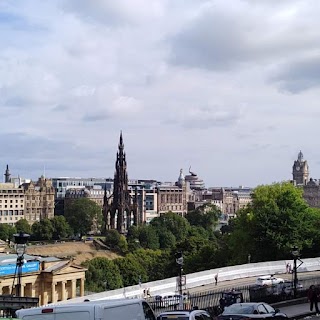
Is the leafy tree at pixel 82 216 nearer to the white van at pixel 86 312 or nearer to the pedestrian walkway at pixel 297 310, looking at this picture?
the pedestrian walkway at pixel 297 310

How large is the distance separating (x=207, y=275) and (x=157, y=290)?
6.25 metres

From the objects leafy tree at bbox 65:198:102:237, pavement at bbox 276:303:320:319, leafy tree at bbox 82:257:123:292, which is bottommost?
leafy tree at bbox 82:257:123:292

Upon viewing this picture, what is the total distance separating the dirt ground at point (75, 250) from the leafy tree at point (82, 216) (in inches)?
1237

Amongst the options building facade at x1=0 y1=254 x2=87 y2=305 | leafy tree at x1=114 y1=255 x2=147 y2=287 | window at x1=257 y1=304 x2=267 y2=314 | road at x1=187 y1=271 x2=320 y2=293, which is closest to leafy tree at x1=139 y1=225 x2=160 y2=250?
leafy tree at x1=114 y1=255 x2=147 y2=287

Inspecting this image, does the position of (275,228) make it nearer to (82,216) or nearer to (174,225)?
(174,225)

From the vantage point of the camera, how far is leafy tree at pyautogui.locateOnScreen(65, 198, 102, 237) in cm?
18512

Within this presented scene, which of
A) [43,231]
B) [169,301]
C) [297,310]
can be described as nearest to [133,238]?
[43,231]

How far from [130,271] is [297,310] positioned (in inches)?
3114

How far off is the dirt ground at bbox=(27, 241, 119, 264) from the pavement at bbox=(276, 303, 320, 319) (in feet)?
324

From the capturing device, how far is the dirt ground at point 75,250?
133 m

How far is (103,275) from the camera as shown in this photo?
103688mm

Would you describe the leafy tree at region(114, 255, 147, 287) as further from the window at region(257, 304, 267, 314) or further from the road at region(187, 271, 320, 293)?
the window at region(257, 304, 267, 314)

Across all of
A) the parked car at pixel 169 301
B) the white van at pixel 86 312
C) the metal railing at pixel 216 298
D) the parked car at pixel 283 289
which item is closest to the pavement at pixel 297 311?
the metal railing at pixel 216 298

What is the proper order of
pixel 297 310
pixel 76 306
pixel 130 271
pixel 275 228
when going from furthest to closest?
1. pixel 130 271
2. pixel 275 228
3. pixel 297 310
4. pixel 76 306
